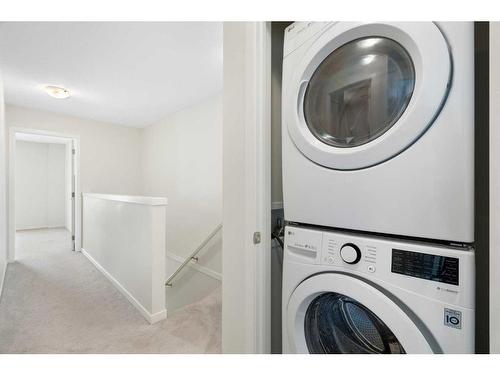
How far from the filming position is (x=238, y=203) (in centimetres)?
98

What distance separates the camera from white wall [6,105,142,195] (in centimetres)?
332

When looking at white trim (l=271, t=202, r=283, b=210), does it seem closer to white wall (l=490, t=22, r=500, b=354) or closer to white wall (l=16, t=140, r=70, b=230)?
white wall (l=490, t=22, r=500, b=354)

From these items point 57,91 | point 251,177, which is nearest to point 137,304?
point 251,177

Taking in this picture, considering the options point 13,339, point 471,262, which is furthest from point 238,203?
point 13,339

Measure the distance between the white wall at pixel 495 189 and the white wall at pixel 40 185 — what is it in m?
7.41

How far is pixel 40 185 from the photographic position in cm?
576

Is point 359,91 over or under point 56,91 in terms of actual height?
under

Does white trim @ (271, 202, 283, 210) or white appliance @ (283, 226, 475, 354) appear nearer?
white appliance @ (283, 226, 475, 354)

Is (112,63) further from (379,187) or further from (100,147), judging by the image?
(379,187)

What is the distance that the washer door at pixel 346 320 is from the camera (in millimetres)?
588

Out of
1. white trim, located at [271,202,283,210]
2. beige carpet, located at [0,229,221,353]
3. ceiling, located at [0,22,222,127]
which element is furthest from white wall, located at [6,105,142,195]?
white trim, located at [271,202,283,210]

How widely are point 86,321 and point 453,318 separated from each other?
7.59 feet

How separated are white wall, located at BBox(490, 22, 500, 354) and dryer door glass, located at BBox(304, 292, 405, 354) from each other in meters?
0.28

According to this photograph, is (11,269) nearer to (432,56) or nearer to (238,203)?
(238,203)
